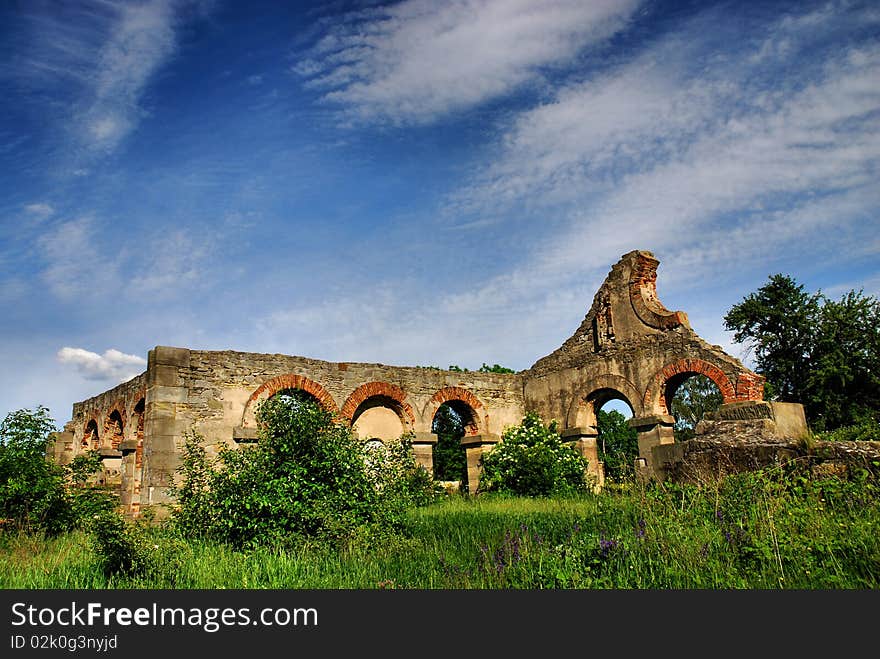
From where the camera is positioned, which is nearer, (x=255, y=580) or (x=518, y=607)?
(x=518, y=607)

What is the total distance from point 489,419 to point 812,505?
11574mm

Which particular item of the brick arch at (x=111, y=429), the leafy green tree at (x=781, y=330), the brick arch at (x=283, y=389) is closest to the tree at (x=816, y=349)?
the leafy green tree at (x=781, y=330)

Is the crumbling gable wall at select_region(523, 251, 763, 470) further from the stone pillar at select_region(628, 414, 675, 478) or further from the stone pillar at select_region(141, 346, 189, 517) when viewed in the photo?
the stone pillar at select_region(141, 346, 189, 517)

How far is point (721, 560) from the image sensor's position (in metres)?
4.78

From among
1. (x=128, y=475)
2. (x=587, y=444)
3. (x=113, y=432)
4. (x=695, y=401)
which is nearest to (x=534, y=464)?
(x=587, y=444)

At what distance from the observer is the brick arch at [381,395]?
14.4m

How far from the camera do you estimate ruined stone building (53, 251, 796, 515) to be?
12352 mm

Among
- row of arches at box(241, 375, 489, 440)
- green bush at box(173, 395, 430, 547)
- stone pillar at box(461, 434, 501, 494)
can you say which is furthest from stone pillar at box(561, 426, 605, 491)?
green bush at box(173, 395, 430, 547)

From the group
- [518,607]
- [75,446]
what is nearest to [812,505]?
[518,607]

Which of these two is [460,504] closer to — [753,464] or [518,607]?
[753,464]

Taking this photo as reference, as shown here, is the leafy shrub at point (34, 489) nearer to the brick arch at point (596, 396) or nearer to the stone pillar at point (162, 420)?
the stone pillar at point (162, 420)

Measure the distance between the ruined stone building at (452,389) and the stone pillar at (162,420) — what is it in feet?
0.06

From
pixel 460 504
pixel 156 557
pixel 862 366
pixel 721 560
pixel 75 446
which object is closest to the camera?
pixel 721 560

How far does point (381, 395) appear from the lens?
1509 cm
